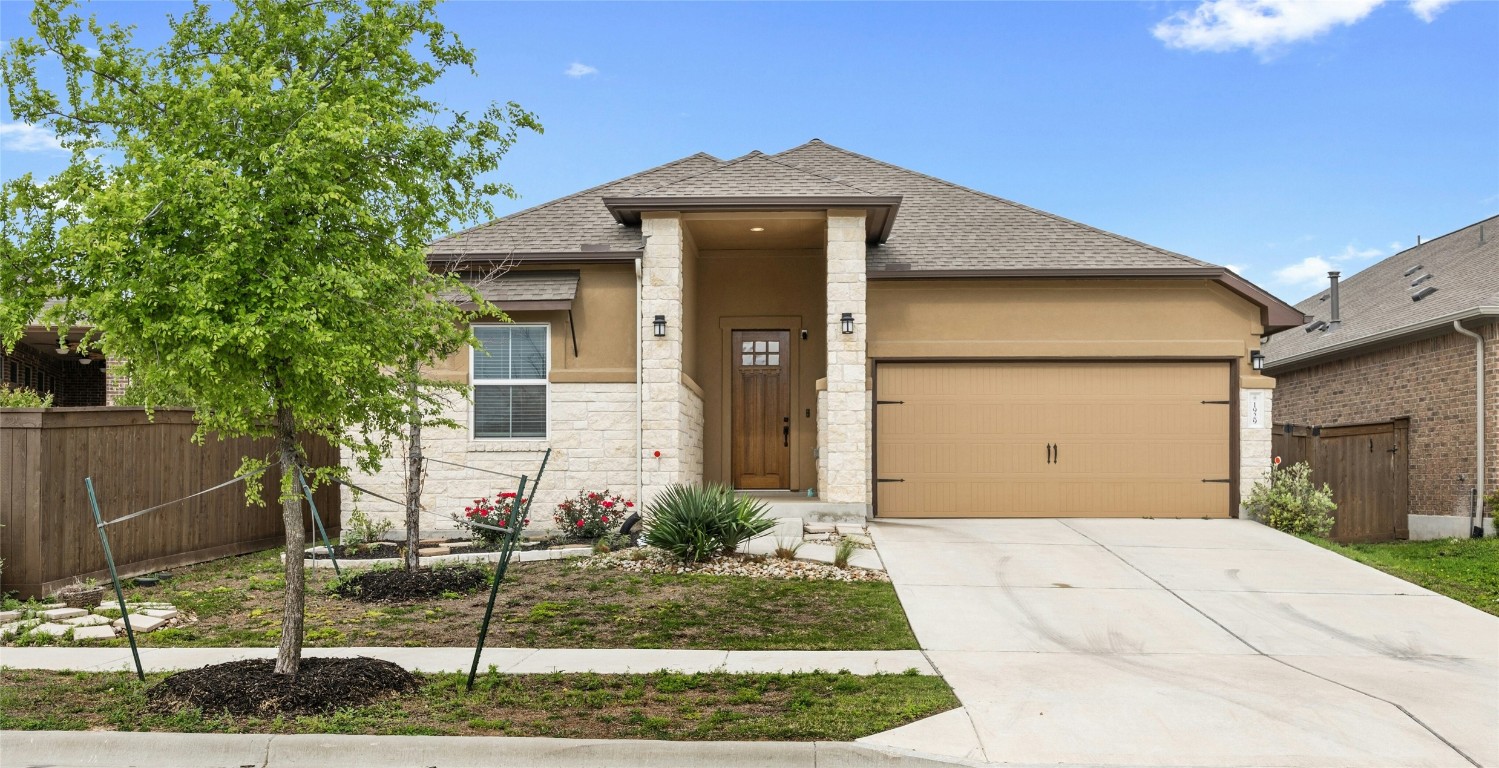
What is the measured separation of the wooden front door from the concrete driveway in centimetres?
330

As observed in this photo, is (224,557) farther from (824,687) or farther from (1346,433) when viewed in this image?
(1346,433)

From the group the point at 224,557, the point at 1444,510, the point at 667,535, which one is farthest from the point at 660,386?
the point at 1444,510

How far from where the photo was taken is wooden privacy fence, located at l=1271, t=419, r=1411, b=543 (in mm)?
16688

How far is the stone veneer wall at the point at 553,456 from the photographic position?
45.6 ft

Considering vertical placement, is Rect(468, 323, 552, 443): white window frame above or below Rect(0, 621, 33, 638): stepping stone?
above

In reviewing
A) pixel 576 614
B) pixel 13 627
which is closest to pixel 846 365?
pixel 576 614

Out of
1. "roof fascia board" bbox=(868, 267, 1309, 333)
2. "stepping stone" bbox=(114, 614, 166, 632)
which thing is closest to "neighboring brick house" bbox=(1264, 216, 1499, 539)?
"roof fascia board" bbox=(868, 267, 1309, 333)

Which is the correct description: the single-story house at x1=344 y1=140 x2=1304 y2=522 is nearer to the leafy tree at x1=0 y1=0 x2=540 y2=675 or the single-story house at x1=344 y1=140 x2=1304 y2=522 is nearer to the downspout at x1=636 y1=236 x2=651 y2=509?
the downspout at x1=636 y1=236 x2=651 y2=509

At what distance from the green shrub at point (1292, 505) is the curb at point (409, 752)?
34.9 feet

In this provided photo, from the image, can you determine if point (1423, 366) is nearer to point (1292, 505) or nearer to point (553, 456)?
point (1292, 505)

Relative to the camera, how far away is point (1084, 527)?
13875 millimetres

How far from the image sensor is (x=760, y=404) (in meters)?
16.3

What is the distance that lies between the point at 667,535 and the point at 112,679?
5457 millimetres

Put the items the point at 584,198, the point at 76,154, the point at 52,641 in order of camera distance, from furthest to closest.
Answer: the point at 584,198 < the point at 52,641 < the point at 76,154
